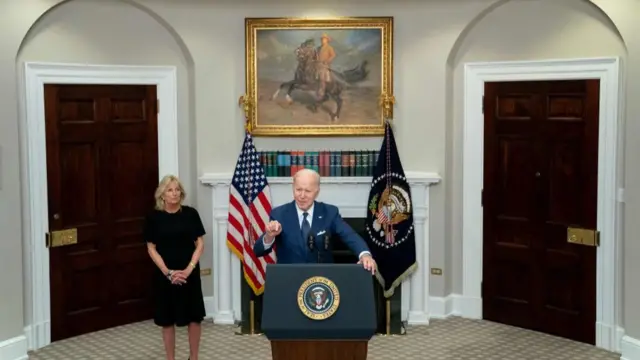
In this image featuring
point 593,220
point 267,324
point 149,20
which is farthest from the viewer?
point 149,20

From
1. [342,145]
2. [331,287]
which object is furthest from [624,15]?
[331,287]

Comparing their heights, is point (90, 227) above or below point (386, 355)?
above

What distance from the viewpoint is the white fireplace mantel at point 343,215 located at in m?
7.43

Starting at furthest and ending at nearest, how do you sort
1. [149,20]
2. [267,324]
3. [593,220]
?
[149,20]
[593,220]
[267,324]

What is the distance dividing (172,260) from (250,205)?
1.52 metres

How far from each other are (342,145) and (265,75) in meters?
0.99

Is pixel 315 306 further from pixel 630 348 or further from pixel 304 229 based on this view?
pixel 630 348

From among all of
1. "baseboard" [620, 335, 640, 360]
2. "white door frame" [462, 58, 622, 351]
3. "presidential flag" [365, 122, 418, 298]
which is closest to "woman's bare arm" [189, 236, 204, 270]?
"presidential flag" [365, 122, 418, 298]

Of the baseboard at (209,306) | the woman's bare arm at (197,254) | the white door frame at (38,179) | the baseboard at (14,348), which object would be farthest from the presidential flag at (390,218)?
the baseboard at (14,348)

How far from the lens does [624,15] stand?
6355 mm

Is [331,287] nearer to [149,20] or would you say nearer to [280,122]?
[280,122]

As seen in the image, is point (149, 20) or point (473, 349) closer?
point (473, 349)

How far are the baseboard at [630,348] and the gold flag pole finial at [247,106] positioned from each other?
3.74 m

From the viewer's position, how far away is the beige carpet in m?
6.59
